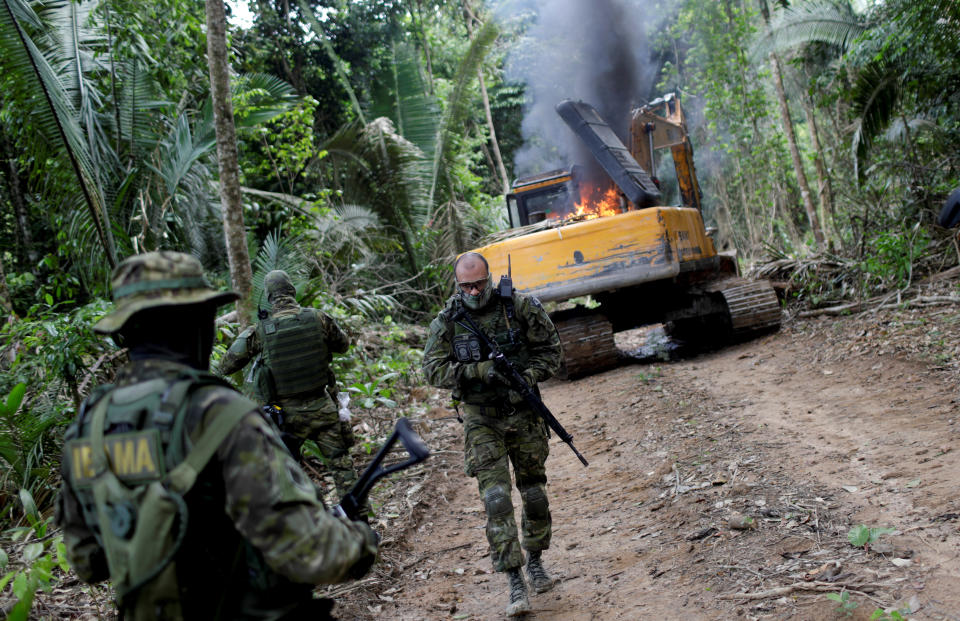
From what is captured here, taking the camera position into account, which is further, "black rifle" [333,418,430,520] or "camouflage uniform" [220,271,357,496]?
"camouflage uniform" [220,271,357,496]

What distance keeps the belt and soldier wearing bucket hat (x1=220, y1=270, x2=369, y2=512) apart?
59.0 inches

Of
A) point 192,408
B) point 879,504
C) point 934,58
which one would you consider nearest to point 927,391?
point 879,504

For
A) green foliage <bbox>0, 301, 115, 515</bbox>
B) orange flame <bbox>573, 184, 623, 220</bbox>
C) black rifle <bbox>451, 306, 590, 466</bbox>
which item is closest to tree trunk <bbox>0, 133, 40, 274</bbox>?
green foliage <bbox>0, 301, 115, 515</bbox>

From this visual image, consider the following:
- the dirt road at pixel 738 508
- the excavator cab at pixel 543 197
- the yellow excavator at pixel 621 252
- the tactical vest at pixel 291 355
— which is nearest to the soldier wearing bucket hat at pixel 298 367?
the tactical vest at pixel 291 355

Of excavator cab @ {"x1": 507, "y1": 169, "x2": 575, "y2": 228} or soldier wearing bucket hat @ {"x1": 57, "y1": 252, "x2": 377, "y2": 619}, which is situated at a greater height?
excavator cab @ {"x1": 507, "y1": 169, "x2": 575, "y2": 228}

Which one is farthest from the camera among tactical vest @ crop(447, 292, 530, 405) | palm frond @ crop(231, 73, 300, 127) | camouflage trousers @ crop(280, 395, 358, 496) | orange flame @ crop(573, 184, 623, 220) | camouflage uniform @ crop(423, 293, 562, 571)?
orange flame @ crop(573, 184, 623, 220)

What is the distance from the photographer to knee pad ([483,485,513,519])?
12.5 ft

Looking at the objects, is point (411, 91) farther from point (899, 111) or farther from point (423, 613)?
point (423, 613)

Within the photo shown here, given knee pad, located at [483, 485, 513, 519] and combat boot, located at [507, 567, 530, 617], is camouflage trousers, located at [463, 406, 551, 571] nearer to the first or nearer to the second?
knee pad, located at [483, 485, 513, 519]

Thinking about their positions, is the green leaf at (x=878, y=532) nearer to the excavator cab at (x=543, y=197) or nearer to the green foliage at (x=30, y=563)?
the green foliage at (x=30, y=563)

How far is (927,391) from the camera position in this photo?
5.73 m

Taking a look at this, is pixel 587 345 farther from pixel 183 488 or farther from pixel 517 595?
pixel 183 488

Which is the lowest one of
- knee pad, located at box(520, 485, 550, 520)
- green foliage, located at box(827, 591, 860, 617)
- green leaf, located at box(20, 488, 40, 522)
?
green foliage, located at box(827, 591, 860, 617)

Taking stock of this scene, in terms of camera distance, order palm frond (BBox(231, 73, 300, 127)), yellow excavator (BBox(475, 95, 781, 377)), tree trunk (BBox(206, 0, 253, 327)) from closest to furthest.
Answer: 1. tree trunk (BBox(206, 0, 253, 327))
2. yellow excavator (BBox(475, 95, 781, 377))
3. palm frond (BBox(231, 73, 300, 127))
